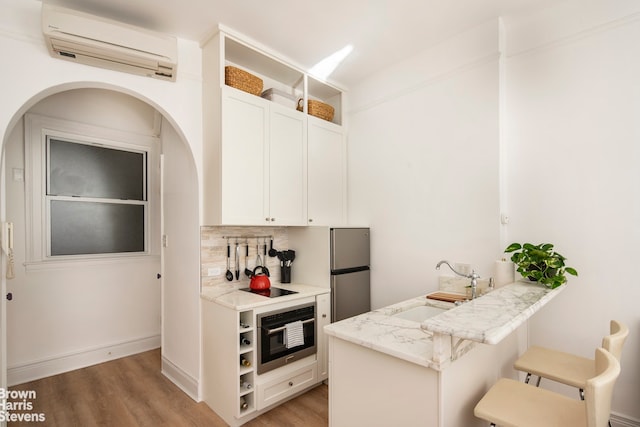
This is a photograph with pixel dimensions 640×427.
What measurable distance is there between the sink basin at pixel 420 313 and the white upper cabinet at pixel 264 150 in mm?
1335

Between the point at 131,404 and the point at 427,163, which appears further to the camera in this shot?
the point at 427,163

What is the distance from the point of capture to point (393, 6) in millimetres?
2305

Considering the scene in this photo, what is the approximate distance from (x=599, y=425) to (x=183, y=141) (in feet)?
9.95

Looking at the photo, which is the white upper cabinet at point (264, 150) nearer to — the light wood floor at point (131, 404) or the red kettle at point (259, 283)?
the red kettle at point (259, 283)

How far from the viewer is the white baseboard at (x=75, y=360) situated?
2.95 metres

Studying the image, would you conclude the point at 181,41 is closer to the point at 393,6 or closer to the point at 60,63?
the point at 60,63

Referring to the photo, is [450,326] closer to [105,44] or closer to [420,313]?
[420,313]

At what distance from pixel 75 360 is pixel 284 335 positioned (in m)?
2.40

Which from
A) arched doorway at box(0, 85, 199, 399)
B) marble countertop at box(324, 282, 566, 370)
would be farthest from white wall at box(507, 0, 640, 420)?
arched doorway at box(0, 85, 199, 399)

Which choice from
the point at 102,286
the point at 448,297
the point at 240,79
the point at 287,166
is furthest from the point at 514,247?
the point at 102,286

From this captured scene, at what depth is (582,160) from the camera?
86.1 inches

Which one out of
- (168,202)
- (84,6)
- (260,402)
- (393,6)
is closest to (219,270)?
(168,202)

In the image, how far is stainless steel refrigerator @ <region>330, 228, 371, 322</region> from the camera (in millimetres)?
2963

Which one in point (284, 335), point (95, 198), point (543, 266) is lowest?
point (284, 335)
